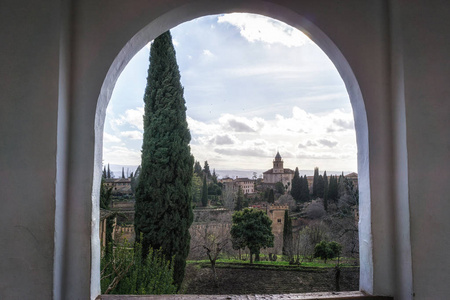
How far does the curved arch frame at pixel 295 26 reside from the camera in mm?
1207

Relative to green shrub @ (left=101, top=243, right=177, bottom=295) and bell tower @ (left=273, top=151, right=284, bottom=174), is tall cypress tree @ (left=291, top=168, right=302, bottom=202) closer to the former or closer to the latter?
bell tower @ (left=273, top=151, right=284, bottom=174)

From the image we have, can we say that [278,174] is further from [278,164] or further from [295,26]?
[295,26]

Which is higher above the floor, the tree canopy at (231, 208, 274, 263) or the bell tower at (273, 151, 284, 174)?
the bell tower at (273, 151, 284, 174)

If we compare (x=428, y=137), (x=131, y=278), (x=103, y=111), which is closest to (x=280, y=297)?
(x=428, y=137)

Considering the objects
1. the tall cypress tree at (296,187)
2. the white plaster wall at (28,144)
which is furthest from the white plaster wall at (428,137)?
the tall cypress tree at (296,187)

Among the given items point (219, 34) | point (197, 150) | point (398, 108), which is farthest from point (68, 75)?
point (219, 34)

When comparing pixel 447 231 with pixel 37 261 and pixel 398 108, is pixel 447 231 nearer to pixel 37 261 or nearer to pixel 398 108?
pixel 398 108

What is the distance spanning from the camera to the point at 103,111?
49.3 inches

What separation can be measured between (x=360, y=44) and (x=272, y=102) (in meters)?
4.40

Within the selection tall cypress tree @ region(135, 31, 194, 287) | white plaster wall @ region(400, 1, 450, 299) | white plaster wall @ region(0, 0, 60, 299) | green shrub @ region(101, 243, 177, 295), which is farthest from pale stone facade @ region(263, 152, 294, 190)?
white plaster wall @ region(0, 0, 60, 299)

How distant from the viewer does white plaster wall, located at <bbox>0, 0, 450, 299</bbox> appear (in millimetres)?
1050

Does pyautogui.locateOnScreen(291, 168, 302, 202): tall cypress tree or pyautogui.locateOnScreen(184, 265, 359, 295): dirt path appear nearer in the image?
pyautogui.locateOnScreen(184, 265, 359, 295): dirt path

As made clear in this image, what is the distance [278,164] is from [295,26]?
164 inches

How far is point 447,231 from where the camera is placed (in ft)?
3.72
